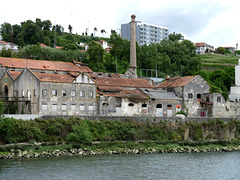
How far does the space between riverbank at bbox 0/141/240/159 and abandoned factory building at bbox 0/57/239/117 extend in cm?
1062

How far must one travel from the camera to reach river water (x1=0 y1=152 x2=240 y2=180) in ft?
97.3

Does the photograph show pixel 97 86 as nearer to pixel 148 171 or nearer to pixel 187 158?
pixel 187 158

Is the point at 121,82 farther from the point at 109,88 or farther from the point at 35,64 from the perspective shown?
the point at 35,64

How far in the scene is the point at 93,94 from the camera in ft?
172

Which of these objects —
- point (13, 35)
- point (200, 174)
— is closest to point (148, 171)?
point (200, 174)

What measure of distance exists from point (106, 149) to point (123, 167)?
23.9 feet

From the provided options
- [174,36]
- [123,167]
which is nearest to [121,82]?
[123,167]

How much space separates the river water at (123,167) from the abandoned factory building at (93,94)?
1468 cm

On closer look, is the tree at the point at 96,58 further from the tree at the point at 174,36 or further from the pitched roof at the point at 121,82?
the tree at the point at 174,36

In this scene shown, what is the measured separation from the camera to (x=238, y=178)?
3055 centimetres

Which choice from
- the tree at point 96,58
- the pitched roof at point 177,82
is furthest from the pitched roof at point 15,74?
the tree at point 96,58

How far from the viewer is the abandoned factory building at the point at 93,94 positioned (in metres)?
49.4

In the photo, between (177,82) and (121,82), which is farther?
(177,82)

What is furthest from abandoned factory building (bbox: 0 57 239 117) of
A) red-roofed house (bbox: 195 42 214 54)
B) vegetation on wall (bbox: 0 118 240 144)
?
red-roofed house (bbox: 195 42 214 54)
